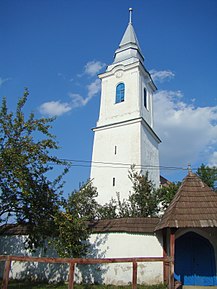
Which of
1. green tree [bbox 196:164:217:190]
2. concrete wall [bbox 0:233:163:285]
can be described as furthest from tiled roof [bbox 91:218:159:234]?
green tree [bbox 196:164:217:190]

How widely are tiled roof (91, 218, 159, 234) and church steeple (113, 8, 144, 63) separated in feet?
65.8

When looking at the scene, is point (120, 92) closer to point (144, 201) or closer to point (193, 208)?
point (144, 201)

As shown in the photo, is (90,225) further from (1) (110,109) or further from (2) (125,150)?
(1) (110,109)

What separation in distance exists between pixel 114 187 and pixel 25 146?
43.4 feet

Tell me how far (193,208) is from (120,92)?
18.3 metres

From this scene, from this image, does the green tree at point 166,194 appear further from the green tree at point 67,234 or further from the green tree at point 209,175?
the green tree at point 67,234

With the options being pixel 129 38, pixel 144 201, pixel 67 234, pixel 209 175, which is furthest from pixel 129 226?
pixel 129 38

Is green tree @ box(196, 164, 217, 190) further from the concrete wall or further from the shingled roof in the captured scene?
the concrete wall

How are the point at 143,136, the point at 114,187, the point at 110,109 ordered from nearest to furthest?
the point at 114,187, the point at 143,136, the point at 110,109

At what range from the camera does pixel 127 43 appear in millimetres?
30609

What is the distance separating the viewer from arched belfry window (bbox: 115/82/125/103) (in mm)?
26831

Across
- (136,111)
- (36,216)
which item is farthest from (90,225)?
(136,111)

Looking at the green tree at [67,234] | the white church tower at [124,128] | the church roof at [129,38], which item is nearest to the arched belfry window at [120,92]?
the white church tower at [124,128]

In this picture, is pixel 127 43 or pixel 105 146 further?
pixel 127 43
